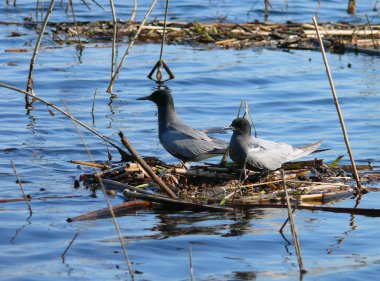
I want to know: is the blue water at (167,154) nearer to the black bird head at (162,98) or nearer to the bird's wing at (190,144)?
the black bird head at (162,98)

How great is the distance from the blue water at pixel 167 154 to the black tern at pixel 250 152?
0.68 m

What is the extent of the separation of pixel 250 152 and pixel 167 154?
2187mm

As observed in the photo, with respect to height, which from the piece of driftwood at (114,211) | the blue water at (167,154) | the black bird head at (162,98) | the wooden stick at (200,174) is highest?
the black bird head at (162,98)

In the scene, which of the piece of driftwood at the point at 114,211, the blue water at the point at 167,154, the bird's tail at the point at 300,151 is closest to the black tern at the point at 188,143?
the bird's tail at the point at 300,151

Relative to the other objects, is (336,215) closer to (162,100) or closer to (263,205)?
(263,205)

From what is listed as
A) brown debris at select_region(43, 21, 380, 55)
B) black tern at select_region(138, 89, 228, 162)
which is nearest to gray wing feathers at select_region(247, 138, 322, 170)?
black tern at select_region(138, 89, 228, 162)

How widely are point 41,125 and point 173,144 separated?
3.16 metres

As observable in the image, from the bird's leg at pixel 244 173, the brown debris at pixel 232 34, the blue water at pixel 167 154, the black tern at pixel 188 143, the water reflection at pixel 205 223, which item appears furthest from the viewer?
the brown debris at pixel 232 34

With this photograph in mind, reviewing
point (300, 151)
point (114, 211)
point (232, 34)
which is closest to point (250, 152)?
point (300, 151)

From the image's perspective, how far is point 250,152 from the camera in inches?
343

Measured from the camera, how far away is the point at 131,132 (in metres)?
11.7

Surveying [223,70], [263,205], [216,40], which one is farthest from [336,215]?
[216,40]

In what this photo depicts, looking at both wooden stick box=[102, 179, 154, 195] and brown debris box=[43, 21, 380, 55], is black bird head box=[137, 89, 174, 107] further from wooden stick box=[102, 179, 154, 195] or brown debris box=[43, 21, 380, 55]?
brown debris box=[43, 21, 380, 55]

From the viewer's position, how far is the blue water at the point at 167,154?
6852mm
